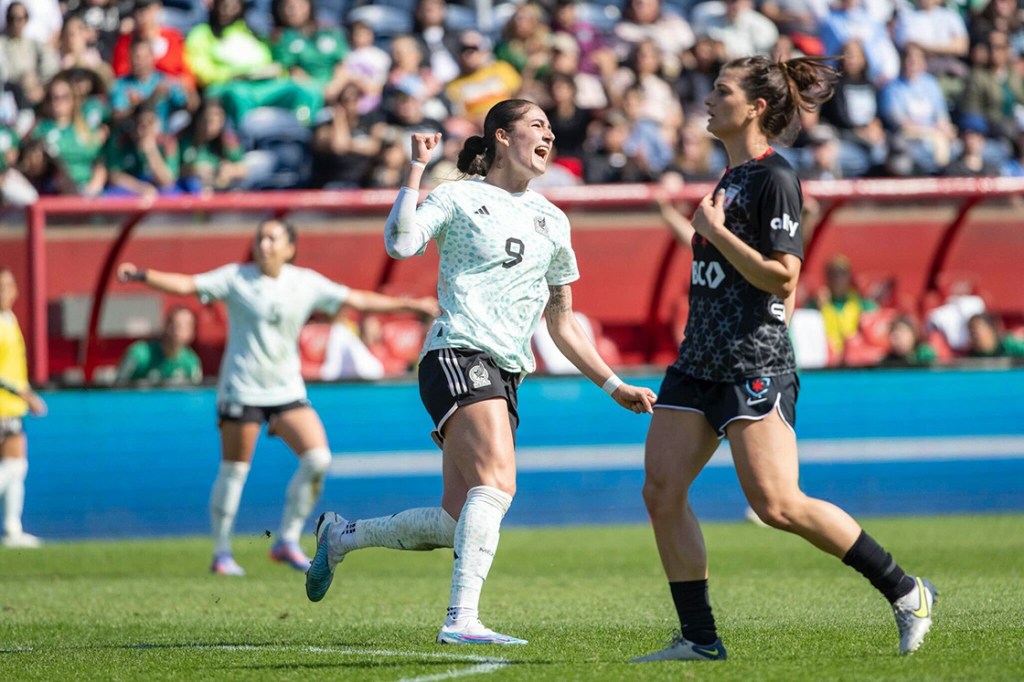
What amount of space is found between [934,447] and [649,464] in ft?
31.9

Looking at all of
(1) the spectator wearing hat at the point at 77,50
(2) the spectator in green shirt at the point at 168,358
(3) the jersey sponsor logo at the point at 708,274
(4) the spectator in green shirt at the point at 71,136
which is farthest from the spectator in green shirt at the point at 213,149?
(3) the jersey sponsor logo at the point at 708,274

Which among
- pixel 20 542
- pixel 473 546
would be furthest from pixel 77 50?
pixel 473 546

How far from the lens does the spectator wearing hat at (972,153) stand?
17.1 m

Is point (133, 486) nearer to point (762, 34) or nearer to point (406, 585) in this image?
point (406, 585)

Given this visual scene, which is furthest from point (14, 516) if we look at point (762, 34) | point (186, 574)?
point (762, 34)

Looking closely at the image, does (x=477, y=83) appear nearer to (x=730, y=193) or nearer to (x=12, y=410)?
(x=12, y=410)

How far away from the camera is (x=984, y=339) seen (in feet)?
49.7

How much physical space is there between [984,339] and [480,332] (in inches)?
404

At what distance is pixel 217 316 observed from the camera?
1455 centimetres

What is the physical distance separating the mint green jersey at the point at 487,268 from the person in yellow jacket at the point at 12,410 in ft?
23.2

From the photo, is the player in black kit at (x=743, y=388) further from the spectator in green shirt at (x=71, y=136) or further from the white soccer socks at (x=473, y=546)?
the spectator in green shirt at (x=71, y=136)

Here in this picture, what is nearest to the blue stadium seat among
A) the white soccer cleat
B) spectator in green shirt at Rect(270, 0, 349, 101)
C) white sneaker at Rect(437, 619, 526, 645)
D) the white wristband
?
spectator in green shirt at Rect(270, 0, 349, 101)

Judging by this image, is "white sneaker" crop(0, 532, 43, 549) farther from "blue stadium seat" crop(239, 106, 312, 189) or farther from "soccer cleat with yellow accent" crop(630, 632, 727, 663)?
"soccer cleat with yellow accent" crop(630, 632, 727, 663)

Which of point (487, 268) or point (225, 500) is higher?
point (487, 268)
